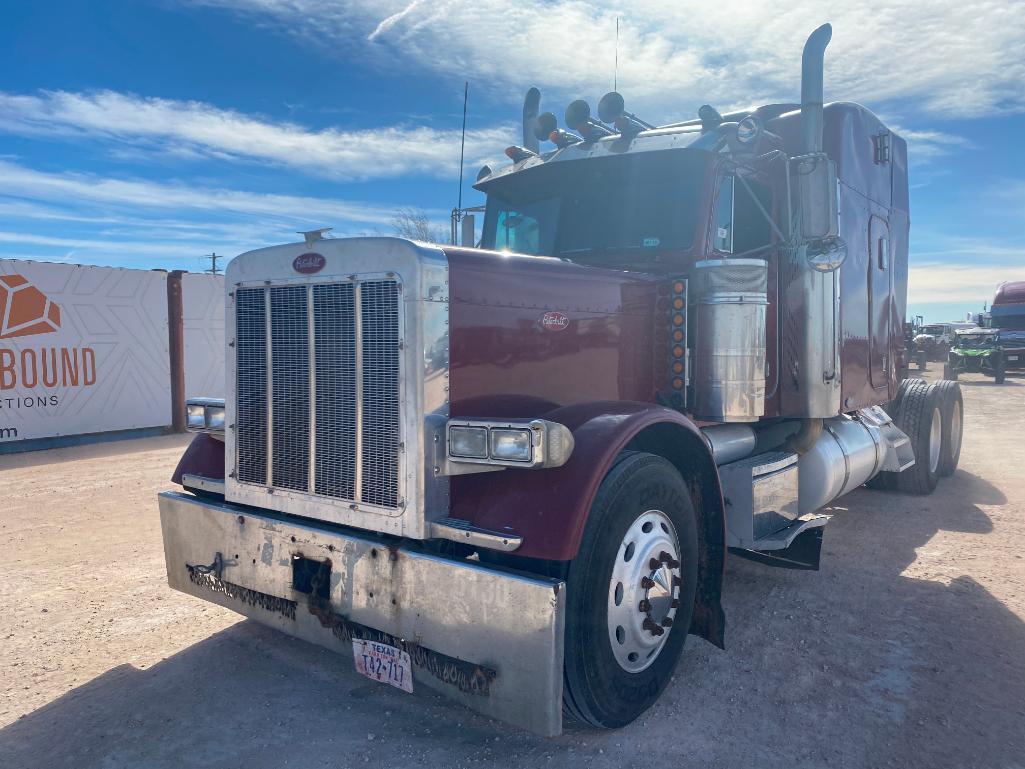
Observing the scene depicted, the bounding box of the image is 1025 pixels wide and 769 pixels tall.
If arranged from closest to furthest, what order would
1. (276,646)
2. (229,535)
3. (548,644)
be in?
1. (548,644)
2. (229,535)
3. (276,646)

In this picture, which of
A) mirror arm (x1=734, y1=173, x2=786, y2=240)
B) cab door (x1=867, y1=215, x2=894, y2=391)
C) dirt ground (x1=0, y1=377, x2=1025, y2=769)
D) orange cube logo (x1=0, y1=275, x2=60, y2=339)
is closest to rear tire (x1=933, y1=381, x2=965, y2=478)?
cab door (x1=867, y1=215, x2=894, y2=391)

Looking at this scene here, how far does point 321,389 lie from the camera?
3188mm

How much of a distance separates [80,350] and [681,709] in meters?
11.5

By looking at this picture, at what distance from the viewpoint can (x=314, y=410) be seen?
3.21 m

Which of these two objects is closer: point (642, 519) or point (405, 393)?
point (405, 393)

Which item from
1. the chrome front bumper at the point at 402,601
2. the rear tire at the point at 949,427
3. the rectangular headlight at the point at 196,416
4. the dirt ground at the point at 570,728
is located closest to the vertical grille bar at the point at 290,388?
the chrome front bumper at the point at 402,601

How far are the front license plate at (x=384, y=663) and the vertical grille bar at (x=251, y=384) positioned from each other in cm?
93

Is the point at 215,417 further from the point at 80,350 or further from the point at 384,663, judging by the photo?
the point at 80,350

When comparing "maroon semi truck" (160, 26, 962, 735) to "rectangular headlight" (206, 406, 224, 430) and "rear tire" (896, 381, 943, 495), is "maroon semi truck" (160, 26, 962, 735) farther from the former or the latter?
"rear tire" (896, 381, 943, 495)

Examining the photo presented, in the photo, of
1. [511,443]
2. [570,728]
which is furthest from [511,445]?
[570,728]

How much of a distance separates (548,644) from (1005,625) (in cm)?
325

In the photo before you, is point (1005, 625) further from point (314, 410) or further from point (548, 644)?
point (314, 410)

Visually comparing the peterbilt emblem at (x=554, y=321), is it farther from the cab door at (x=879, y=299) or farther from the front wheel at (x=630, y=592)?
the cab door at (x=879, y=299)

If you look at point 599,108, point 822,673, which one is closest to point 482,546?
point 822,673
